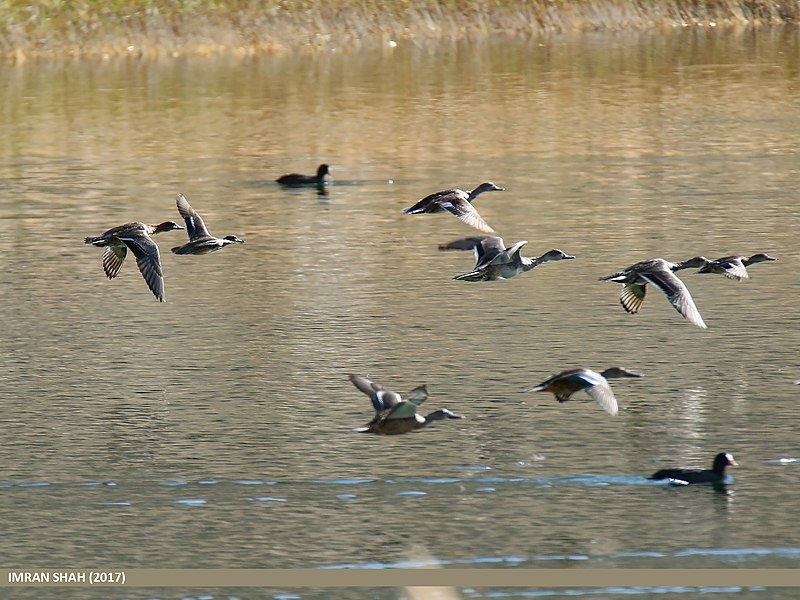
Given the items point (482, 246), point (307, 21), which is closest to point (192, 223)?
point (482, 246)

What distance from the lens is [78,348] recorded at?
1645cm

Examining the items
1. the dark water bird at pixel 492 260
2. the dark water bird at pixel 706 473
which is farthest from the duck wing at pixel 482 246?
the dark water bird at pixel 706 473

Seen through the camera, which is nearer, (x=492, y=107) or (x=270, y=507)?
(x=270, y=507)

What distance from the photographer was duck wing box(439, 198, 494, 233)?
50.3ft

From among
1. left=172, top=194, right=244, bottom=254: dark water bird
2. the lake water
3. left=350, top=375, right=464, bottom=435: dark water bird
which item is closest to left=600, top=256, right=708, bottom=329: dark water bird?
the lake water

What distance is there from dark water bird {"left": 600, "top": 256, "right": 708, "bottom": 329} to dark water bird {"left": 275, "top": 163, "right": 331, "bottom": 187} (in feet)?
36.2

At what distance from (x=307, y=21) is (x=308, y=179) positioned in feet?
77.9

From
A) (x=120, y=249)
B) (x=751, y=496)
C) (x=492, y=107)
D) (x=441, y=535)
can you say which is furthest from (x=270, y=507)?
(x=492, y=107)

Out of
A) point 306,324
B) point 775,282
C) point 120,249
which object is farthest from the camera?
point 775,282

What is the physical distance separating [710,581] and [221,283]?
10000 mm

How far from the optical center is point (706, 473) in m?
12.1

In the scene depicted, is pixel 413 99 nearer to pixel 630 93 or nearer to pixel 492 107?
pixel 492 107

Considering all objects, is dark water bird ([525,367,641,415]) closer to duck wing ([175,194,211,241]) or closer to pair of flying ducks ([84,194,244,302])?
pair of flying ducks ([84,194,244,302])

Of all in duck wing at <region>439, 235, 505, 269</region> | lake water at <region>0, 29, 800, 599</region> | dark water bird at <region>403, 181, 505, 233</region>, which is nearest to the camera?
lake water at <region>0, 29, 800, 599</region>
